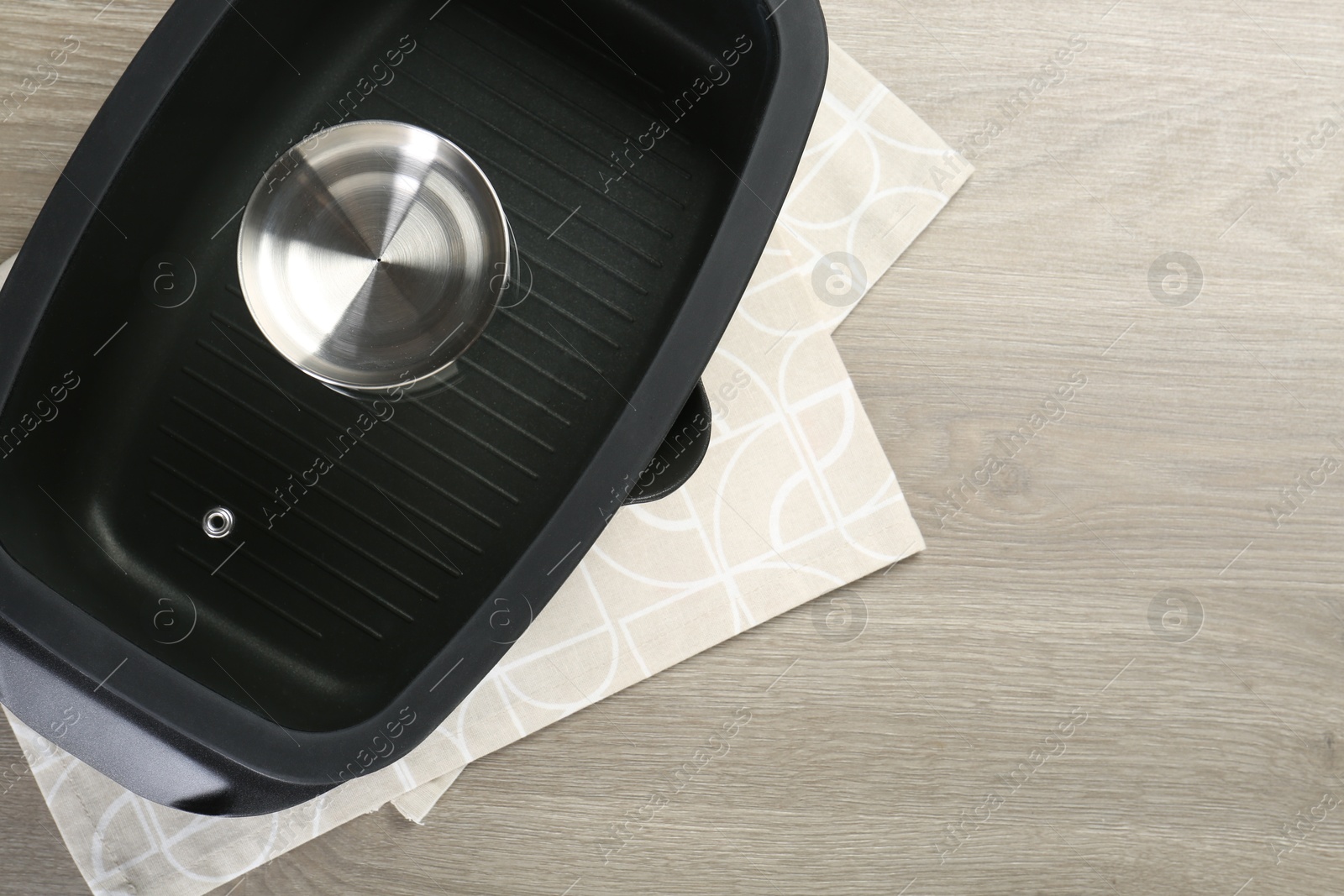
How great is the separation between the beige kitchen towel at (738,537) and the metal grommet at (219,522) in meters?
0.32

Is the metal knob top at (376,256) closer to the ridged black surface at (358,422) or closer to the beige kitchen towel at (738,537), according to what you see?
the ridged black surface at (358,422)

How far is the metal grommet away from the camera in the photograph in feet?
2.06

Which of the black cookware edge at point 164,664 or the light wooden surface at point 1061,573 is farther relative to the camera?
the light wooden surface at point 1061,573

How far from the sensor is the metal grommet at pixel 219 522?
627 mm

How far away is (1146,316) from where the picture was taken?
0.94 metres

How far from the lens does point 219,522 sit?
628mm

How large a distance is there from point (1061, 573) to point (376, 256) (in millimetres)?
729

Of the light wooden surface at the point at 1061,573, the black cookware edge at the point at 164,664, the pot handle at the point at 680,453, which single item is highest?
the black cookware edge at the point at 164,664

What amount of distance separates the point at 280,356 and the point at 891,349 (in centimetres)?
58

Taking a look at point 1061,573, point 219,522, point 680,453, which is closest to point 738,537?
point 680,453

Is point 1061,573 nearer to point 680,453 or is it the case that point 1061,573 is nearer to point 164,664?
point 680,453

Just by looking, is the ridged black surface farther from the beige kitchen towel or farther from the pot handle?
the beige kitchen towel

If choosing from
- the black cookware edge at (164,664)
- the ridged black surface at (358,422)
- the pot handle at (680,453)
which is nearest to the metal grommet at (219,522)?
the ridged black surface at (358,422)

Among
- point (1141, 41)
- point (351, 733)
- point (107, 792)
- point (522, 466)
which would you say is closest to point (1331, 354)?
point (1141, 41)
